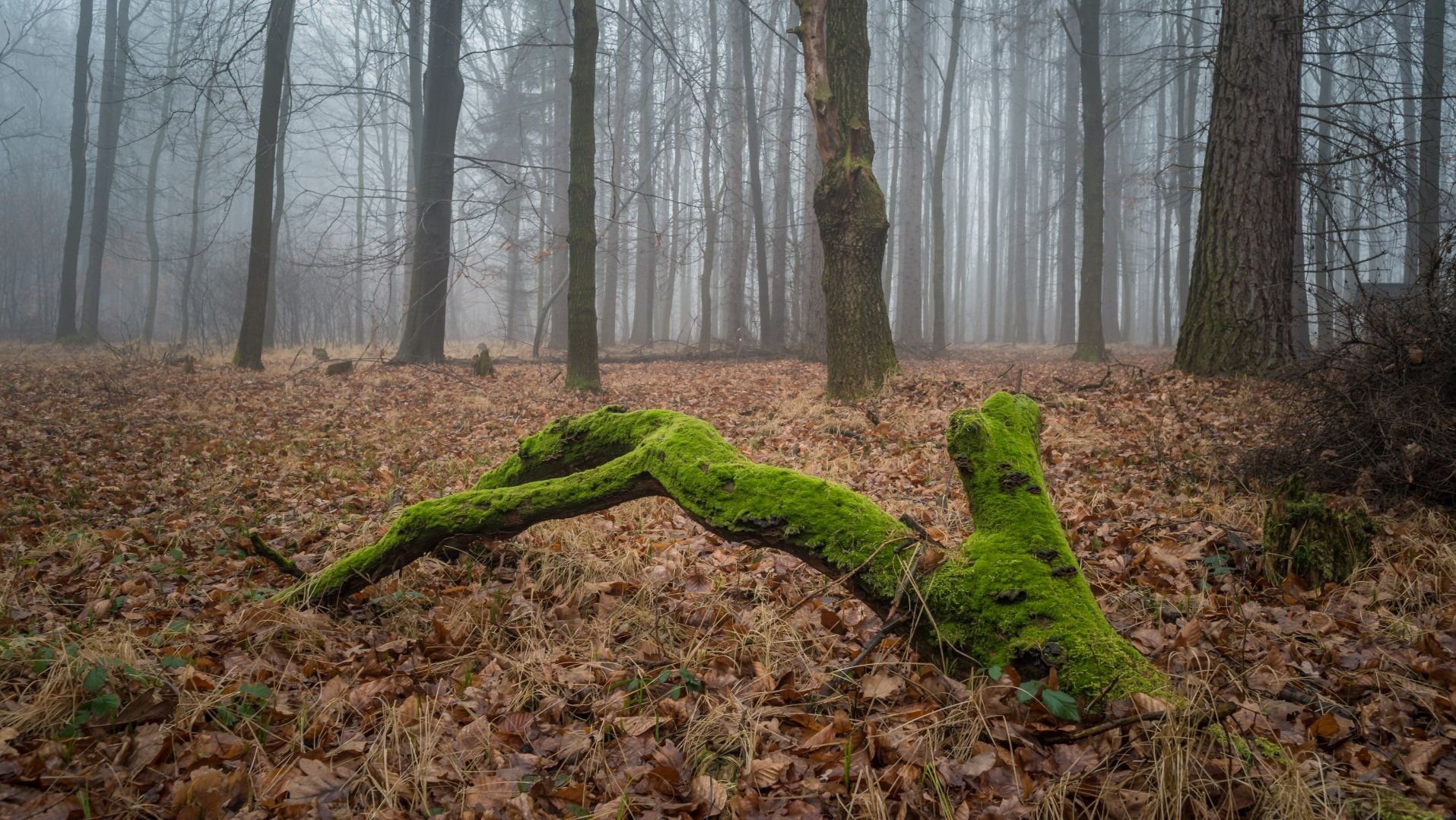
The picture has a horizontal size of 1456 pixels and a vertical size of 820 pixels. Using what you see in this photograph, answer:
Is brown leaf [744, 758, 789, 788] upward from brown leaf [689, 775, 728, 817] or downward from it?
upward

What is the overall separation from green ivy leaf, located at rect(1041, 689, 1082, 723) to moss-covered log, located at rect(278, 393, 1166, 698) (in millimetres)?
92

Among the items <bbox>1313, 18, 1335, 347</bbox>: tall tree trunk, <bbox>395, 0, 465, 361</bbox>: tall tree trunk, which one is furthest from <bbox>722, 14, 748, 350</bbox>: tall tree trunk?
<bbox>1313, 18, 1335, 347</bbox>: tall tree trunk

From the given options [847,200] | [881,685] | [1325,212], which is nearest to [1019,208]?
[1325,212]

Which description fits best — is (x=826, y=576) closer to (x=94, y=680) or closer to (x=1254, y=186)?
(x=94, y=680)

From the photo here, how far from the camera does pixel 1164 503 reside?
4.52 m

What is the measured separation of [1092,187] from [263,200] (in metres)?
15.5

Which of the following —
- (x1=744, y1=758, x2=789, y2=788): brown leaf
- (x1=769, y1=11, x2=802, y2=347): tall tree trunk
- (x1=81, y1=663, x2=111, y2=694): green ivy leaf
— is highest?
(x1=769, y1=11, x2=802, y2=347): tall tree trunk

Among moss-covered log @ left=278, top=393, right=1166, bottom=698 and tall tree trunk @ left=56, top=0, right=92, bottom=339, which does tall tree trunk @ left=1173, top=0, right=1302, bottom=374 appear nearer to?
moss-covered log @ left=278, top=393, right=1166, bottom=698

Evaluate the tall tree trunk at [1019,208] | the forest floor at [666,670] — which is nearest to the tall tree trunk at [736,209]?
the forest floor at [666,670]

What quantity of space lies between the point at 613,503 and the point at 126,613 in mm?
2510

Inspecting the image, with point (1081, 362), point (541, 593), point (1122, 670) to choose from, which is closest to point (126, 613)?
point (541, 593)

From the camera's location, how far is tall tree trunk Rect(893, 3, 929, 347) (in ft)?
64.4

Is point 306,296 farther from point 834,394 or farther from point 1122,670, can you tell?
point 1122,670

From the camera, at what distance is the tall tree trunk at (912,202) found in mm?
19625
